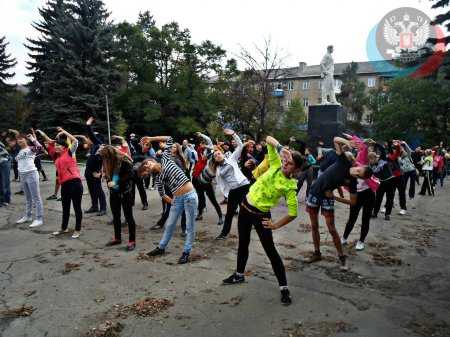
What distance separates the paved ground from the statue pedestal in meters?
8.83

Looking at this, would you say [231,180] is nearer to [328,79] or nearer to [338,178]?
[338,178]

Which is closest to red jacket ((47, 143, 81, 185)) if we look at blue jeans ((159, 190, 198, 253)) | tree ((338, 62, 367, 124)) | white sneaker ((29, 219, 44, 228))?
white sneaker ((29, 219, 44, 228))

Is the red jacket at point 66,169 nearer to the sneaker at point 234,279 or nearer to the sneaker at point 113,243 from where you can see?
the sneaker at point 113,243

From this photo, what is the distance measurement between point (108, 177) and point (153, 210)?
3704mm

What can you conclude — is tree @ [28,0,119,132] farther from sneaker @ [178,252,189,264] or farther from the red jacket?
sneaker @ [178,252,189,264]

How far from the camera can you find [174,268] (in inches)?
201

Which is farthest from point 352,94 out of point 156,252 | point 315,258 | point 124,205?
point 156,252

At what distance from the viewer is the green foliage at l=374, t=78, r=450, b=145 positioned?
41.0 m

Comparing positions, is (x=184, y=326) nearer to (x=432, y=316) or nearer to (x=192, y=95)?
(x=432, y=316)

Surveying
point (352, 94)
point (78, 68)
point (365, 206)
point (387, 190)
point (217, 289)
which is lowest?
point (217, 289)

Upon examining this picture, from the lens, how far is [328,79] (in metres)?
16.6

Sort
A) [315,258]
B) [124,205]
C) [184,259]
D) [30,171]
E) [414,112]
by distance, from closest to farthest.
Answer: [184,259] < [315,258] < [124,205] < [30,171] < [414,112]

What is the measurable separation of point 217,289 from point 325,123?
498 inches

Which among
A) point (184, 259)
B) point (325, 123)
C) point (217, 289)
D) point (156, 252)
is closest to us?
point (217, 289)
